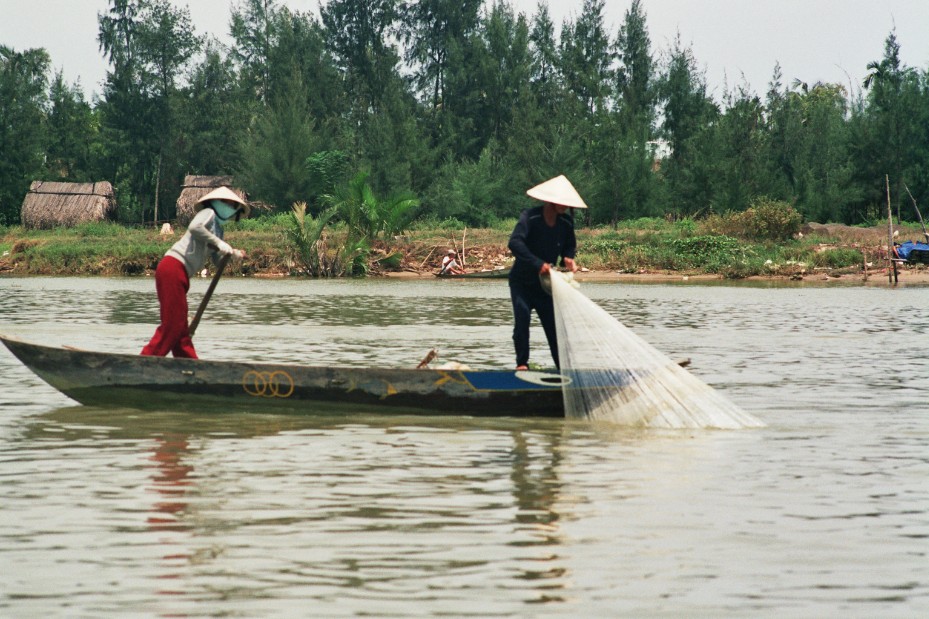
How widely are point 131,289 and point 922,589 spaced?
2625 centimetres

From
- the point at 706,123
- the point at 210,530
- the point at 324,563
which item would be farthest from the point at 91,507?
the point at 706,123

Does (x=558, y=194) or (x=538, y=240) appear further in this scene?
(x=538, y=240)

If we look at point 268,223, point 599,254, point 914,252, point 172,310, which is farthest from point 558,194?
point 268,223

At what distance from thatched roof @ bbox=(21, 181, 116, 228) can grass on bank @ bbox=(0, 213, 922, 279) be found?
3943mm

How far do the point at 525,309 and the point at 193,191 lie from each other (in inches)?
1535

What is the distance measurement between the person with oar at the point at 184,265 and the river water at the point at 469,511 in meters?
0.60

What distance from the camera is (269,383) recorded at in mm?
8977

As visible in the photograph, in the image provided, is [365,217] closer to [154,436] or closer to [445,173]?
[445,173]

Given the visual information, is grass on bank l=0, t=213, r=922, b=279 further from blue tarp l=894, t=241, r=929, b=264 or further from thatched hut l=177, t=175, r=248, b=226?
thatched hut l=177, t=175, r=248, b=226

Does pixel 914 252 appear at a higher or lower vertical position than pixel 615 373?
higher

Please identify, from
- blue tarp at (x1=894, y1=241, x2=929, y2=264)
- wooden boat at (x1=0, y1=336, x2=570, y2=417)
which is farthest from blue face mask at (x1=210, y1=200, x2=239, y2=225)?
blue tarp at (x1=894, y1=241, x2=929, y2=264)

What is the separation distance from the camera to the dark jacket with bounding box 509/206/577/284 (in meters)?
9.07

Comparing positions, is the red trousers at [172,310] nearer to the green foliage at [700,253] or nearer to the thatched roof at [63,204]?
the green foliage at [700,253]

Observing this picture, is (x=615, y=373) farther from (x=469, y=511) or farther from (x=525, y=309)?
(x=469, y=511)
